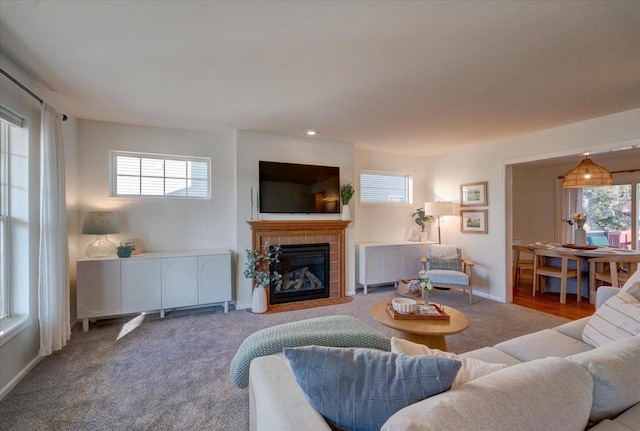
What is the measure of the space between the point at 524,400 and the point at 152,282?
144 inches

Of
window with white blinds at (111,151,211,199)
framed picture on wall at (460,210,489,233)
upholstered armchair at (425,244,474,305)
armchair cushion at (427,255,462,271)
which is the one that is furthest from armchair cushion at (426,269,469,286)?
window with white blinds at (111,151,211,199)

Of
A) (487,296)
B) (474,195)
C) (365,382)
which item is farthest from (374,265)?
(365,382)

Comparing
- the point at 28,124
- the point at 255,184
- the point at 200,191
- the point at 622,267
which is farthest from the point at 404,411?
the point at 622,267

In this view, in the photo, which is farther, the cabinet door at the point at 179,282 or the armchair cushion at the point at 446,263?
the armchair cushion at the point at 446,263

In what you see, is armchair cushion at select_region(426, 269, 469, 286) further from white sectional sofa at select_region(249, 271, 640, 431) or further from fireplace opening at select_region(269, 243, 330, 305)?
white sectional sofa at select_region(249, 271, 640, 431)

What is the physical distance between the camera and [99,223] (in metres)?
3.27

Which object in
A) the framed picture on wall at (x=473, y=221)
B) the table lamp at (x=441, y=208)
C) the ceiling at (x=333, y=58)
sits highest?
the ceiling at (x=333, y=58)

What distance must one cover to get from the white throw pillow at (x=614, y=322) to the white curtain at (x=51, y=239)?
4.10 m

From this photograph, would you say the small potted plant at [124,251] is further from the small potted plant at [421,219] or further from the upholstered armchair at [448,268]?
the small potted plant at [421,219]

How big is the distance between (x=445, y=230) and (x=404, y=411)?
5006mm

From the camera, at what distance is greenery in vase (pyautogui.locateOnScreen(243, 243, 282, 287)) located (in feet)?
12.5

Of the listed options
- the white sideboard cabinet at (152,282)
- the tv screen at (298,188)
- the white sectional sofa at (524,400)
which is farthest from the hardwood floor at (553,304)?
the white sideboard cabinet at (152,282)

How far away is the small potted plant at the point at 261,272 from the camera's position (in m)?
3.75

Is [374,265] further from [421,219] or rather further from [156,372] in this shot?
[156,372]
